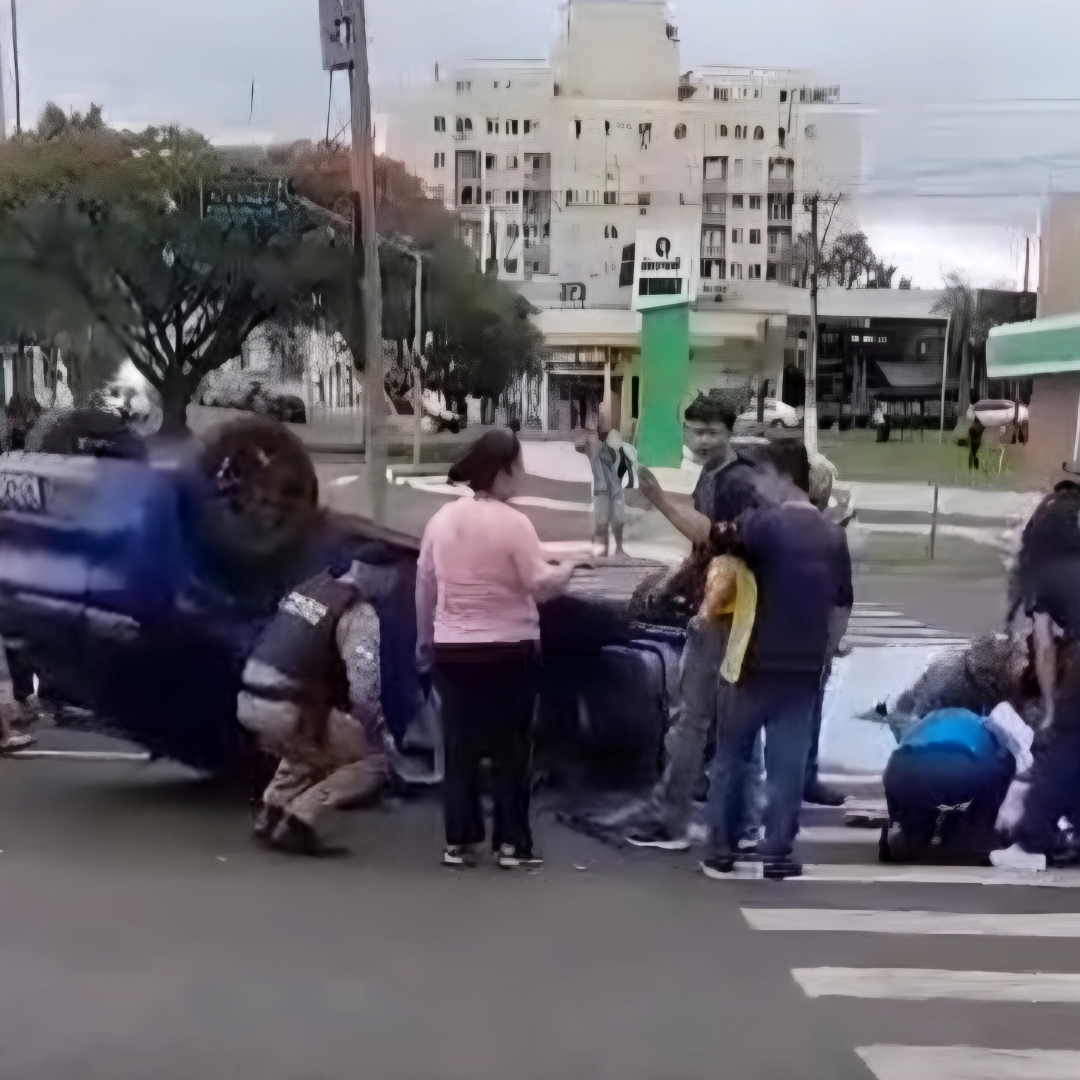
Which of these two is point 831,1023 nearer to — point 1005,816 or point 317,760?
point 1005,816

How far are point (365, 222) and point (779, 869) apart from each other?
297 cm

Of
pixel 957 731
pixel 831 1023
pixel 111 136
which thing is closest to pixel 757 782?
pixel 957 731

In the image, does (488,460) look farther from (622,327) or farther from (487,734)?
(487,734)

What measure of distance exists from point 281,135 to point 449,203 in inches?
28.5

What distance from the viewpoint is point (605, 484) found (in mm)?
4922

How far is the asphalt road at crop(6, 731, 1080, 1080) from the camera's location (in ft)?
10.8

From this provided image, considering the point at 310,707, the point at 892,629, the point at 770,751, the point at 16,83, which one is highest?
the point at 16,83

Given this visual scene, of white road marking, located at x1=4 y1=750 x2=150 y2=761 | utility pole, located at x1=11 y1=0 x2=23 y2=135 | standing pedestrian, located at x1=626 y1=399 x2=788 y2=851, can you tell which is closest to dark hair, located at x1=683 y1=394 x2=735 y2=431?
standing pedestrian, located at x1=626 y1=399 x2=788 y2=851

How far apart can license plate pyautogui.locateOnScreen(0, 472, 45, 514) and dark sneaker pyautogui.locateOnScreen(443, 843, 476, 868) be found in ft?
7.45

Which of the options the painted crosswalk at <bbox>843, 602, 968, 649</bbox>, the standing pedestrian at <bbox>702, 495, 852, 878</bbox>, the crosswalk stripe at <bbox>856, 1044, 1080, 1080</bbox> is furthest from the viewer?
the painted crosswalk at <bbox>843, 602, 968, 649</bbox>

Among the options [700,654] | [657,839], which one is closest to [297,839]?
[657,839]

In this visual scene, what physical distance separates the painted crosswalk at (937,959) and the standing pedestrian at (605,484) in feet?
4.59

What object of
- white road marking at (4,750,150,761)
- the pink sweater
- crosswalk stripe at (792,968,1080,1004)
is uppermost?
Result: the pink sweater

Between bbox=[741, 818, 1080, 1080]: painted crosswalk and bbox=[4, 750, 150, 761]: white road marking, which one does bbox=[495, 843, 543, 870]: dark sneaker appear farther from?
bbox=[4, 750, 150, 761]: white road marking
